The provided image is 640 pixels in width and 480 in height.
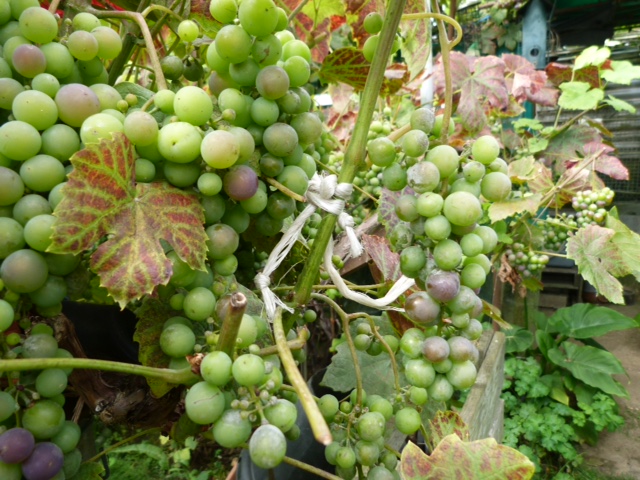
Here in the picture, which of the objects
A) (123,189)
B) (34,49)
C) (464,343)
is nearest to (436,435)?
(464,343)

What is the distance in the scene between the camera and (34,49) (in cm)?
31

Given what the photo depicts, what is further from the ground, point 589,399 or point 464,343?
point 464,343

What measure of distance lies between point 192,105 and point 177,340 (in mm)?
161

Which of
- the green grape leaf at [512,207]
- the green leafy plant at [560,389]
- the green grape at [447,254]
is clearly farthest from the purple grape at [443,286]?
the green leafy plant at [560,389]

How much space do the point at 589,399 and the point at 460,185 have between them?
1933 mm

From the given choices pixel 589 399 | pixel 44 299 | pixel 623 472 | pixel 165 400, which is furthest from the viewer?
pixel 589 399

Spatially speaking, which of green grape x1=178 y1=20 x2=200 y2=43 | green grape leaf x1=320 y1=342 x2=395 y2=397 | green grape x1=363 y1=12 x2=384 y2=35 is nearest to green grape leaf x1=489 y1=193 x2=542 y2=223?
green grape leaf x1=320 y1=342 x2=395 y2=397

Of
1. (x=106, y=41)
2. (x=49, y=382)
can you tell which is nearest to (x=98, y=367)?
(x=49, y=382)

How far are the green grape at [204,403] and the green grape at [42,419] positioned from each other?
0.09m

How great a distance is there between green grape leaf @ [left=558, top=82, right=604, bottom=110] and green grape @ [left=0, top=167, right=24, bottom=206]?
1850 millimetres

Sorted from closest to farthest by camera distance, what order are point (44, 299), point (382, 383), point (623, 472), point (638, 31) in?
point (44, 299) < point (382, 383) < point (623, 472) < point (638, 31)

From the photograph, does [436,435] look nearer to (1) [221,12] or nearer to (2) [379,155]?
(2) [379,155]

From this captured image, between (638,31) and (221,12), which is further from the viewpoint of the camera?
(638,31)

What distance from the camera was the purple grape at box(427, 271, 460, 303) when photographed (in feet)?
1.18
